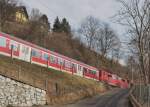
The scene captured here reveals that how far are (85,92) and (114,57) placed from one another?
7847cm

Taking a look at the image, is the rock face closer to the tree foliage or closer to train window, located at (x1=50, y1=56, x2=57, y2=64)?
train window, located at (x1=50, y1=56, x2=57, y2=64)

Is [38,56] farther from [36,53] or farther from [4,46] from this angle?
[4,46]

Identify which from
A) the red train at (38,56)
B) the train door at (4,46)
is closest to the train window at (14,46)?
the red train at (38,56)

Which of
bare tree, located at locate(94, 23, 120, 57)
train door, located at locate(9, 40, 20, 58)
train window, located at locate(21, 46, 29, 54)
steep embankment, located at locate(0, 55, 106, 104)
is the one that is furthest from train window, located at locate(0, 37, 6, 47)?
bare tree, located at locate(94, 23, 120, 57)

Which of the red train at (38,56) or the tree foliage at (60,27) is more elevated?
the tree foliage at (60,27)

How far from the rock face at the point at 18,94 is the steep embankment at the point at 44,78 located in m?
0.46

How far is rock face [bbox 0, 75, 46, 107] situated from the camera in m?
24.2

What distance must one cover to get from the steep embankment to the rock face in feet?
1.49

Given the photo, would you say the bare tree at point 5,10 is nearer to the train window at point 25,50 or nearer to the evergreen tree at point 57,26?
the train window at point 25,50

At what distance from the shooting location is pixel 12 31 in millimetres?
72625

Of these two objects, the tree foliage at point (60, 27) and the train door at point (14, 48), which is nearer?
the train door at point (14, 48)

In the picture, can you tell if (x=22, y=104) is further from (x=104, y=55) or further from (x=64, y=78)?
(x=104, y=55)

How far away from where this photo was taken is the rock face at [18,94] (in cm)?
2419

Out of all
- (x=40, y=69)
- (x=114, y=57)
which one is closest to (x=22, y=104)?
(x=40, y=69)
